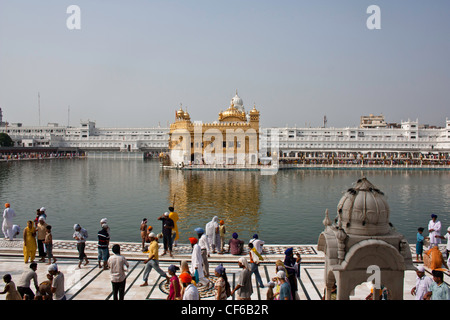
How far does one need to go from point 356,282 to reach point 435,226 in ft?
15.3

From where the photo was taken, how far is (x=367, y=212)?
196 inches

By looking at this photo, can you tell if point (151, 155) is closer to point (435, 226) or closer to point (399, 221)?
point (399, 221)

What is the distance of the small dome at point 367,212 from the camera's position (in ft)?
16.3

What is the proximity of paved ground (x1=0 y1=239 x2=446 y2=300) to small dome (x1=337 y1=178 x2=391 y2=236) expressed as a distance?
181 centimetres

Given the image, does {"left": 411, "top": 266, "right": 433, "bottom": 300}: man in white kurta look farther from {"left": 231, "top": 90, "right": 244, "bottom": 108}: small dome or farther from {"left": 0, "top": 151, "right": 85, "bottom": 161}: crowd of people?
{"left": 0, "top": 151, "right": 85, "bottom": 161}: crowd of people

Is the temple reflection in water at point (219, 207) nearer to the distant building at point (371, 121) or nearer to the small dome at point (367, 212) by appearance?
the small dome at point (367, 212)

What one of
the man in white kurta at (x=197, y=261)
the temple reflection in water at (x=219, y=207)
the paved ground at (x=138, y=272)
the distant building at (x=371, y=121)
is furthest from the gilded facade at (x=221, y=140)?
the distant building at (x=371, y=121)

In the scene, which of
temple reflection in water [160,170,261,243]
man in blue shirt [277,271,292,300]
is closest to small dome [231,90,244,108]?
temple reflection in water [160,170,261,243]

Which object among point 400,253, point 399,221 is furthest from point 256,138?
point 400,253

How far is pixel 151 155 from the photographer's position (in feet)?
258

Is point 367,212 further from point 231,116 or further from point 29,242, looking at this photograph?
point 231,116

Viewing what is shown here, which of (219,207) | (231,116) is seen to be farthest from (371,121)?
(219,207)

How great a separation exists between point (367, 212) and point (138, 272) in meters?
5.01

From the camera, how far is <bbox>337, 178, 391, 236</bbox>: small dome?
4965 millimetres
